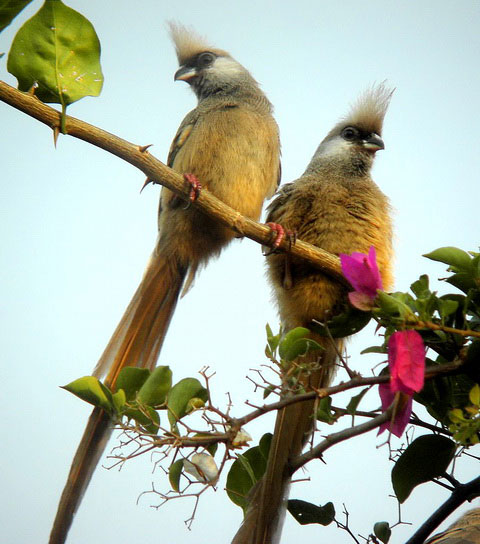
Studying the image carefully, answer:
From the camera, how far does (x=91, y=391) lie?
3.68 feet

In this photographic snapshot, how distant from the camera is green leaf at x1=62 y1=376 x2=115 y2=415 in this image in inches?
43.6

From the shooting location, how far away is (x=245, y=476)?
50.3 inches

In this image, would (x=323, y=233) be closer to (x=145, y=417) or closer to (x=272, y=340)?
(x=272, y=340)

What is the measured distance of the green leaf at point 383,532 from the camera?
47.4 inches

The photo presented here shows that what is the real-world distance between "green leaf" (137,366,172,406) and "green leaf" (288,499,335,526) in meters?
0.35

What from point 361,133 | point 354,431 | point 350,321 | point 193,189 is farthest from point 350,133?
point 354,431

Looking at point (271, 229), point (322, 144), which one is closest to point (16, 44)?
point (271, 229)

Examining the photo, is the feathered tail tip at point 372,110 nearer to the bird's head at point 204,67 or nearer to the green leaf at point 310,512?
the bird's head at point 204,67

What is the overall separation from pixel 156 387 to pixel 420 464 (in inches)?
19.1

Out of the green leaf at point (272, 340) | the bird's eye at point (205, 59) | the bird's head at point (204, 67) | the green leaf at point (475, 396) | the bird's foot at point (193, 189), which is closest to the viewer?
the green leaf at point (475, 396)

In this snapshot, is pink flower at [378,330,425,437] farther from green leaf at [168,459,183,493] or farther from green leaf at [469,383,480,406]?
green leaf at [168,459,183,493]

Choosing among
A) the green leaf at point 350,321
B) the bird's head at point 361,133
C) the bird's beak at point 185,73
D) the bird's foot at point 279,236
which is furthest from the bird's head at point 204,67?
the green leaf at point 350,321

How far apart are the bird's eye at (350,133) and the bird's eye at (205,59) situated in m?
0.83

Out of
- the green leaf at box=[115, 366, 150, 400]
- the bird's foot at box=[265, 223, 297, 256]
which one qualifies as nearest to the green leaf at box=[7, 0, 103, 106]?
the green leaf at box=[115, 366, 150, 400]
